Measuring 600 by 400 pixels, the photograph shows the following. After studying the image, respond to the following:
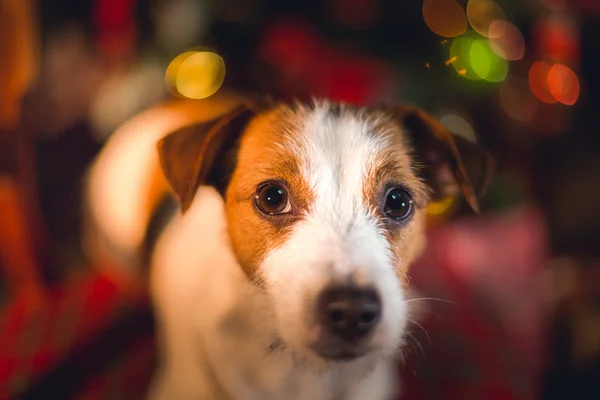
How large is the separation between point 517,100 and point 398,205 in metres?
0.71

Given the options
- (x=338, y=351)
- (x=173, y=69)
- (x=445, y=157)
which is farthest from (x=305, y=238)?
(x=173, y=69)

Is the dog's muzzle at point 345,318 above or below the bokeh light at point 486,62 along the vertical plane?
below

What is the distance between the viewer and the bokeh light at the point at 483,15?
3.43 ft

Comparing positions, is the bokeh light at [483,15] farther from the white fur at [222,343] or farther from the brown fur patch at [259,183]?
the white fur at [222,343]

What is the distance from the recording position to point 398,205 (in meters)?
0.91

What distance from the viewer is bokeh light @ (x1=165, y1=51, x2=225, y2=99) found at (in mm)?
1291

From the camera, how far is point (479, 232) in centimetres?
180

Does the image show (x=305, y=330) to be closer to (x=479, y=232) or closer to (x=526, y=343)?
(x=526, y=343)

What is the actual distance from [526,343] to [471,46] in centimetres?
97

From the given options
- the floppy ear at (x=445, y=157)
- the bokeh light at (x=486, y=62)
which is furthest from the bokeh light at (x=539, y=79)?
the floppy ear at (x=445, y=157)

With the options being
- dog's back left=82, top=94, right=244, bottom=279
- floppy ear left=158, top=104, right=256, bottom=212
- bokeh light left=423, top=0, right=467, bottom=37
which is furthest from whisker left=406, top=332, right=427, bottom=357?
dog's back left=82, top=94, right=244, bottom=279

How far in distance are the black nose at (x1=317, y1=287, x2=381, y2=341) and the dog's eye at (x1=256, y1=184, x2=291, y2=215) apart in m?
0.20

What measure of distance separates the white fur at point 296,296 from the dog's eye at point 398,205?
6 cm

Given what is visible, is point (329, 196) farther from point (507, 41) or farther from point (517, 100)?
point (517, 100)
